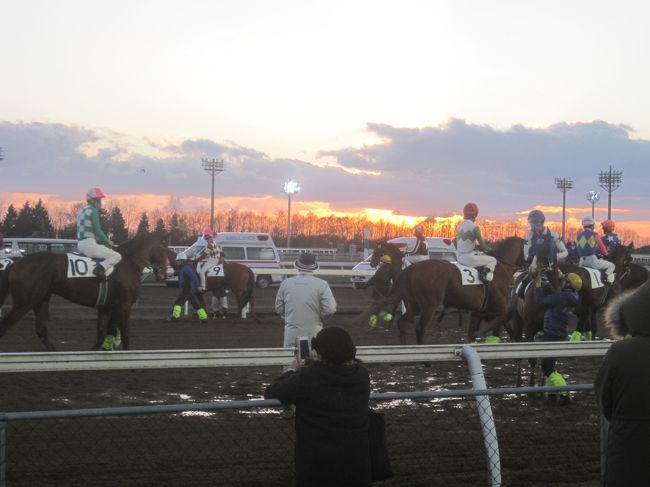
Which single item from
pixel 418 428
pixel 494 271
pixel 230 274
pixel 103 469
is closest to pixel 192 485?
pixel 103 469

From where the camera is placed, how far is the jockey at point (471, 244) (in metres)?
12.8

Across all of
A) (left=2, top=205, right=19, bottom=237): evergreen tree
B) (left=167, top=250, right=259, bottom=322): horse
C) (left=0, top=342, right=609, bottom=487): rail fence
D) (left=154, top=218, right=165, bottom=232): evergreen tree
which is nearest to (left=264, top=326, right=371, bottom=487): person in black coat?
(left=0, top=342, right=609, bottom=487): rail fence

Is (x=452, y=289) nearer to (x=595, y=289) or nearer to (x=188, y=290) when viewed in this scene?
(x=595, y=289)

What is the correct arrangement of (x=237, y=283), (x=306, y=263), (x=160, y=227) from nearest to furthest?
(x=306, y=263) < (x=237, y=283) < (x=160, y=227)

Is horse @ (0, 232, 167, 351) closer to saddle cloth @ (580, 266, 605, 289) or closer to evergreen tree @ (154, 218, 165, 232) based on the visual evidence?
evergreen tree @ (154, 218, 165, 232)

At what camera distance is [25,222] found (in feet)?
245

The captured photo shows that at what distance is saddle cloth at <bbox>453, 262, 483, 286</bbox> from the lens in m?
13.0

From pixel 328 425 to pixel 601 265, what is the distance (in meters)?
12.3

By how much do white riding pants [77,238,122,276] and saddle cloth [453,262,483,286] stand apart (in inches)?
221

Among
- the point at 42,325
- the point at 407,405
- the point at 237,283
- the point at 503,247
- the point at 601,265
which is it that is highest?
the point at 503,247

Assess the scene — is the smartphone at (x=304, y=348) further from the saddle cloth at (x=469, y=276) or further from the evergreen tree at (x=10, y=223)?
the evergreen tree at (x=10, y=223)

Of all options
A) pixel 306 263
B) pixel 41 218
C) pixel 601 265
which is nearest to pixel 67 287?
pixel 306 263

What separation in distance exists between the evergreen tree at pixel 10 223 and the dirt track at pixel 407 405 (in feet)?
185

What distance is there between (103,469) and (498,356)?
331 cm
